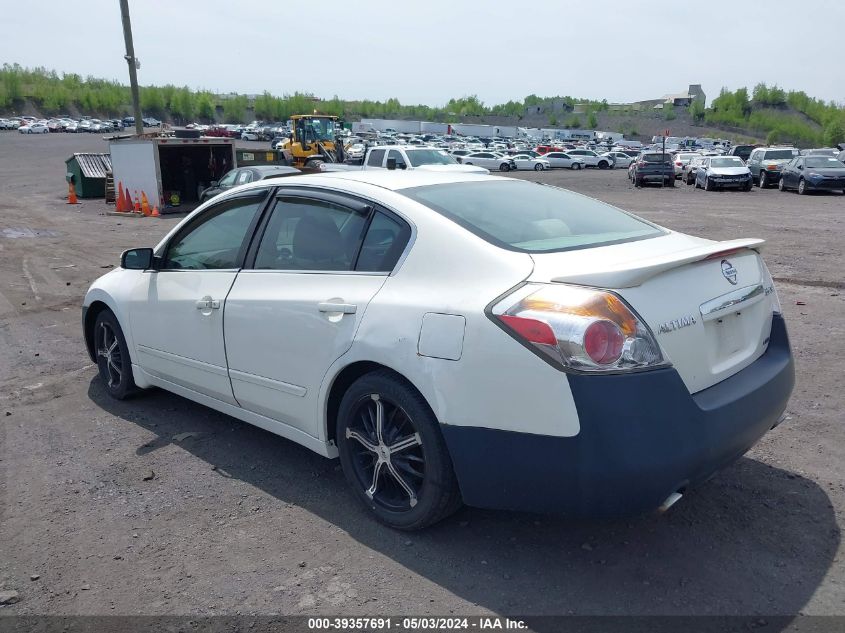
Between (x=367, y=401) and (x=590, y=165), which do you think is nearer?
(x=367, y=401)

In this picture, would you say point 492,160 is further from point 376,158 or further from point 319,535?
point 319,535

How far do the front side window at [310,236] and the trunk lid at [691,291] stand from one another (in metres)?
1.08

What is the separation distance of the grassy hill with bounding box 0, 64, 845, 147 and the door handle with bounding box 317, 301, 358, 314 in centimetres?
10182

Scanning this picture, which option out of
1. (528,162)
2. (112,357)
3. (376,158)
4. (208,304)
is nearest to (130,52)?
(376,158)

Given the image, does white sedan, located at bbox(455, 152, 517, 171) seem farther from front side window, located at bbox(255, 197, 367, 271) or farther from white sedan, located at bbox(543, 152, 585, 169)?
front side window, located at bbox(255, 197, 367, 271)

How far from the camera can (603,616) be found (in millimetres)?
2861

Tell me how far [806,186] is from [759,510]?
1084 inches

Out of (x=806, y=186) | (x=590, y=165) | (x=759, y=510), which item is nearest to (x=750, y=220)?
(x=806, y=186)

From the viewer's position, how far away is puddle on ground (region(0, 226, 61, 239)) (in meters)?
16.2

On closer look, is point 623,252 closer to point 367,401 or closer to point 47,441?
point 367,401

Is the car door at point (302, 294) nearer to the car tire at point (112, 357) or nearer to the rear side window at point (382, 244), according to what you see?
the rear side window at point (382, 244)

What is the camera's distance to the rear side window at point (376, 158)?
21.3 m

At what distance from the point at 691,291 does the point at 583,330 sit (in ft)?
2.08

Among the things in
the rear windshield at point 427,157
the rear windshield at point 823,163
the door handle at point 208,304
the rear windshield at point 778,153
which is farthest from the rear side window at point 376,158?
the rear windshield at point 778,153
